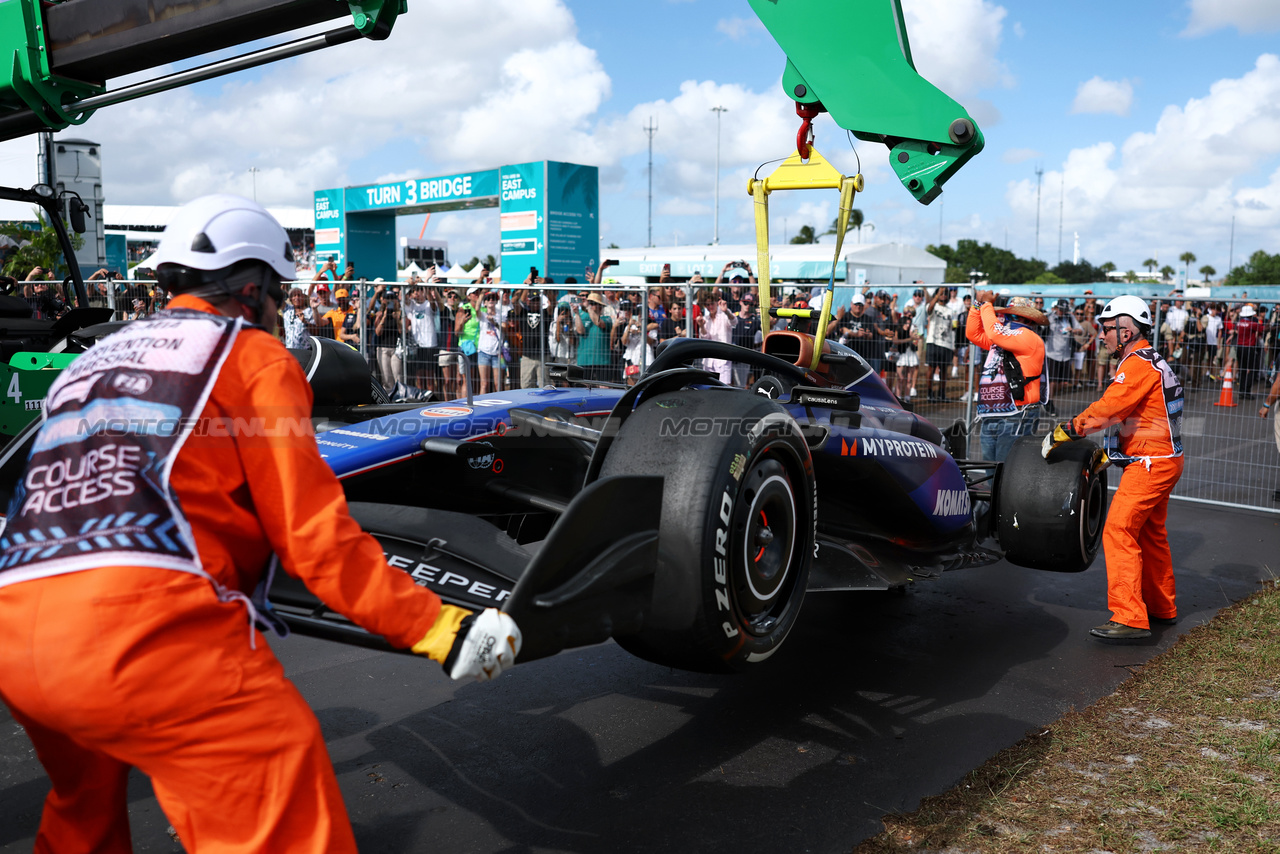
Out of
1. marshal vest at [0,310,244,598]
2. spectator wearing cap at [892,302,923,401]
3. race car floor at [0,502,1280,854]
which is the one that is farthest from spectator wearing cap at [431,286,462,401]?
marshal vest at [0,310,244,598]

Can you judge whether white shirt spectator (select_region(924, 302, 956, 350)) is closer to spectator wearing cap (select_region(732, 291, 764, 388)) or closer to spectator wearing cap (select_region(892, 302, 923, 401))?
spectator wearing cap (select_region(892, 302, 923, 401))

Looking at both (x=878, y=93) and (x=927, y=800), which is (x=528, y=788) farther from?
(x=878, y=93)

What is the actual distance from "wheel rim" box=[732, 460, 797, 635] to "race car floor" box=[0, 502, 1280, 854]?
0.65 meters

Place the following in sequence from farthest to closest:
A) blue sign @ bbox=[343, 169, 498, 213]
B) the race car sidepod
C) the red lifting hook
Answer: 1. blue sign @ bbox=[343, 169, 498, 213]
2. the red lifting hook
3. the race car sidepod

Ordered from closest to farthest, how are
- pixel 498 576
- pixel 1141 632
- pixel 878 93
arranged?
pixel 498 576
pixel 878 93
pixel 1141 632

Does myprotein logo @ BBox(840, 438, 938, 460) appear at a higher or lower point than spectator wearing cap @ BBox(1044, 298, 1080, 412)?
lower

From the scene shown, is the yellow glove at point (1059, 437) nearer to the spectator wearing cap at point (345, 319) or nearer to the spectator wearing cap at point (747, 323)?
the spectator wearing cap at point (747, 323)

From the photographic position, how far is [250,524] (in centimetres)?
194

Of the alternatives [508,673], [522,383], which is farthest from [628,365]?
[508,673]

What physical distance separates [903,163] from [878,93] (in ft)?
0.99

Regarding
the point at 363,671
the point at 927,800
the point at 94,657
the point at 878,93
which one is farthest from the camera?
the point at 363,671

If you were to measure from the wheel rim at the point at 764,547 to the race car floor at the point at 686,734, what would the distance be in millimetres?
655

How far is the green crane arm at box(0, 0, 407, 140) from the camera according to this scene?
14.6 ft

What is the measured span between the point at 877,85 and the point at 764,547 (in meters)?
2.00
